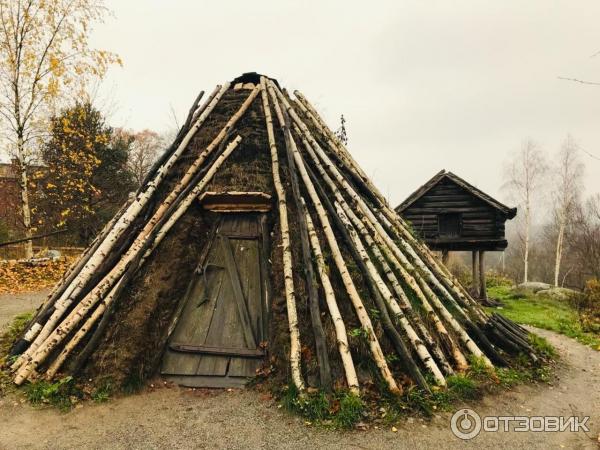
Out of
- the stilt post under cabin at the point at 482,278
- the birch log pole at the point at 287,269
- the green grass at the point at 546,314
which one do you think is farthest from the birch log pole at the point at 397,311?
the stilt post under cabin at the point at 482,278

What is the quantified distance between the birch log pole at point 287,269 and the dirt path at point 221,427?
0.57 metres

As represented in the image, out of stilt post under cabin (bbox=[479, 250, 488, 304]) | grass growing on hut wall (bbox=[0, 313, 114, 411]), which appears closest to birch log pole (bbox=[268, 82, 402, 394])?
grass growing on hut wall (bbox=[0, 313, 114, 411])

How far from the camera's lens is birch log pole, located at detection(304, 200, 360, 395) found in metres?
4.49

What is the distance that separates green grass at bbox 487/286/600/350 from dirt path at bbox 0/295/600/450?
5.76 metres

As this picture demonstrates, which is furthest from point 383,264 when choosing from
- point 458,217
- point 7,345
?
point 458,217

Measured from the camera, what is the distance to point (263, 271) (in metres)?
5.95

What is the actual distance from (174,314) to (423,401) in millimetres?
3893

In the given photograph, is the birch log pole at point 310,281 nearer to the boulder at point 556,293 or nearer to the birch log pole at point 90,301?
the birch log pole at point 90,301

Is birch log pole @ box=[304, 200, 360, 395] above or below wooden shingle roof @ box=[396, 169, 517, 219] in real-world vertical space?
below

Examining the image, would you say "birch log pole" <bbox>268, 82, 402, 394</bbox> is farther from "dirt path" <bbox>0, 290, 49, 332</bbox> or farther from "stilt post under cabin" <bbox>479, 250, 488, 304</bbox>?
"stilt post under cabin" <bbox>479, 250, 488, 304</bbox>

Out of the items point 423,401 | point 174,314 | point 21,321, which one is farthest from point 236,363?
point 21,321

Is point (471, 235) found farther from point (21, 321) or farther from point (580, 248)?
point (580, 248)

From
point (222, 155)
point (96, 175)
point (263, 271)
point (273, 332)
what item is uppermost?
point (96, 175)

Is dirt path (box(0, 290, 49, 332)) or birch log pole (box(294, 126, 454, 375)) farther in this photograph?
dirt path (box(0, 290, 49, 332))
